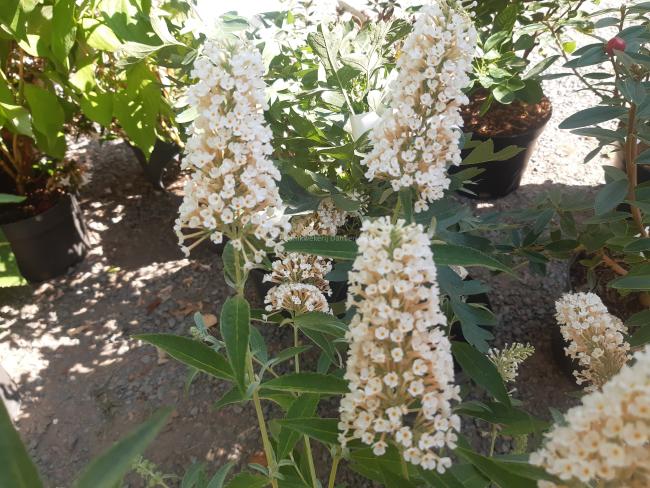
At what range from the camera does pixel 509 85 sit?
1612 millimetres

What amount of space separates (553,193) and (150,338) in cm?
135

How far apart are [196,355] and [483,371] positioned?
0.54 metres

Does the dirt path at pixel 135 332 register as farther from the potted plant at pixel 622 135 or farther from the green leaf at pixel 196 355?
the green leaf at pixel 196 355

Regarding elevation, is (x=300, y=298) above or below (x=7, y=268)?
above

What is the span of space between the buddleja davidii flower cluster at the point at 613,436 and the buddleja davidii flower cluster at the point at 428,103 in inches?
19.3

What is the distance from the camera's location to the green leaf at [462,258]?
0.79 m

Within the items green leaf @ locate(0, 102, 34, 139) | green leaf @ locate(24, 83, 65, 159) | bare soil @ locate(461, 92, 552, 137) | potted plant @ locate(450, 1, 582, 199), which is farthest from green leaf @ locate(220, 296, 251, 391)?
bare soil @ locate(461, 92, 552, 137)

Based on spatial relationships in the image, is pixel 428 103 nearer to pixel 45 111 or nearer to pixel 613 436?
pixel 613 436

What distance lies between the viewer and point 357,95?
62.9 inches

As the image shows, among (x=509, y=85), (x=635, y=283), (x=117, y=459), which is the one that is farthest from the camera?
(x=509, y=85)

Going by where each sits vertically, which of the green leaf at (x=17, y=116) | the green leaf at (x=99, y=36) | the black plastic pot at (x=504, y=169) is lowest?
the black plastic pot at (x=504, y=169)

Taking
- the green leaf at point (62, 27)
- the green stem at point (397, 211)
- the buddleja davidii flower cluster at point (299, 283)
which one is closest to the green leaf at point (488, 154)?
the green stem at point (397, 211)

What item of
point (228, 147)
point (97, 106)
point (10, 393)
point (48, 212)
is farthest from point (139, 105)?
point (228, 147)

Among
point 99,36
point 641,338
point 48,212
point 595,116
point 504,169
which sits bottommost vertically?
point 504,169
